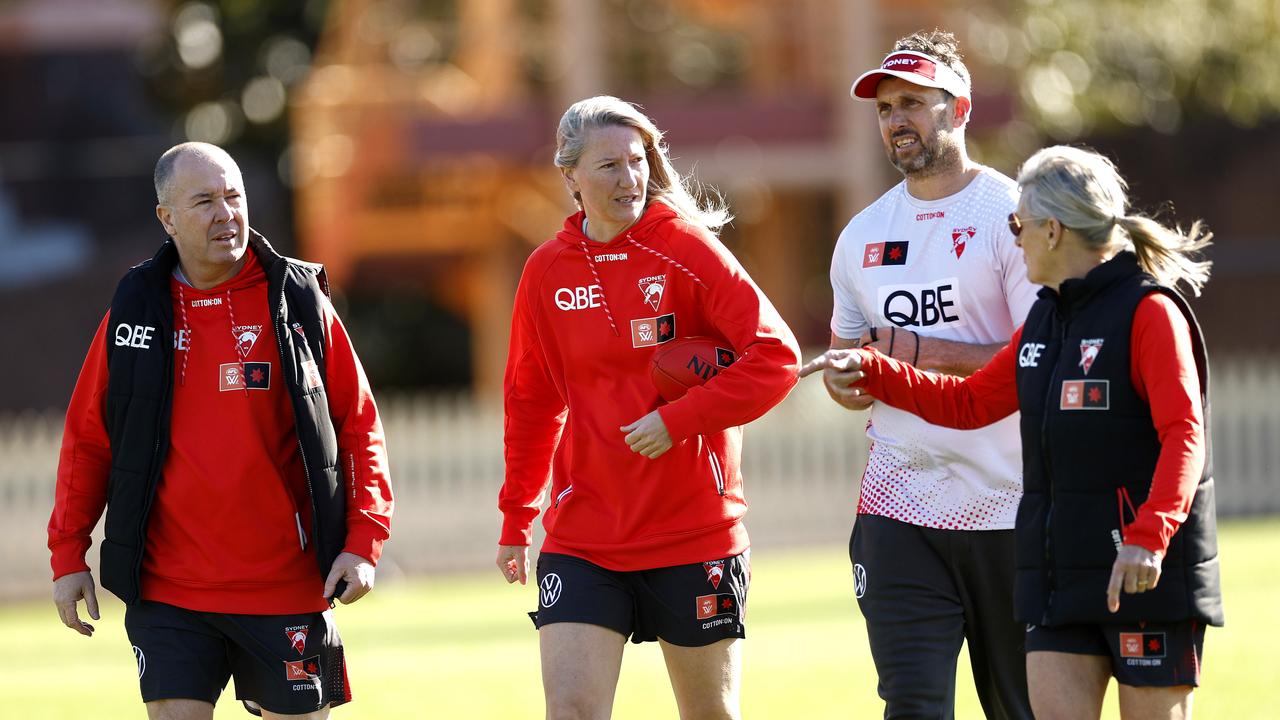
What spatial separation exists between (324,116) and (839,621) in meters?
12.4

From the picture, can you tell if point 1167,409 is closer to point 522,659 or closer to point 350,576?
→ point 350,576

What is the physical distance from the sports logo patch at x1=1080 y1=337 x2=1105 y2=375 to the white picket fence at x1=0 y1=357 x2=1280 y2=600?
14.1 metres

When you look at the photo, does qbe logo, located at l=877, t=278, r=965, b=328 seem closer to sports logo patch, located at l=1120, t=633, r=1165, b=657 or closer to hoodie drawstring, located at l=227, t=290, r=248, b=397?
sports logo patch, located at l=1120, t=633, r=1165, b=657

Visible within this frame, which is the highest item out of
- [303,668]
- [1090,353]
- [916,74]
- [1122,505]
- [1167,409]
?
[916,74]

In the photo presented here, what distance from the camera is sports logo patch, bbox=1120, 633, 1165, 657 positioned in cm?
500

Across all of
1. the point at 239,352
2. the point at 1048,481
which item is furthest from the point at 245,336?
the point at 1048,481

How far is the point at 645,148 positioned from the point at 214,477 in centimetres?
177

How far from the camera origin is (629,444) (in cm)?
574

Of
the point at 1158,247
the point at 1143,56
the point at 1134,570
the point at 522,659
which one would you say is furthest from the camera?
the point at 1143,56

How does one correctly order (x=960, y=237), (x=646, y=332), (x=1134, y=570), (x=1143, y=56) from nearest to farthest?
(x=1134, y=570), (x=646, y=332), (x=960, y=237), (x=1143, y=56)

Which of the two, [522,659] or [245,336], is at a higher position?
[245,336]

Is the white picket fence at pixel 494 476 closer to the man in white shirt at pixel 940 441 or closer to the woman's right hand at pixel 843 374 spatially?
the man in white shirt at pixel 940 441

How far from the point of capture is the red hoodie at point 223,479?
5988 mm

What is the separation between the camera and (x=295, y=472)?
613 centimetres
